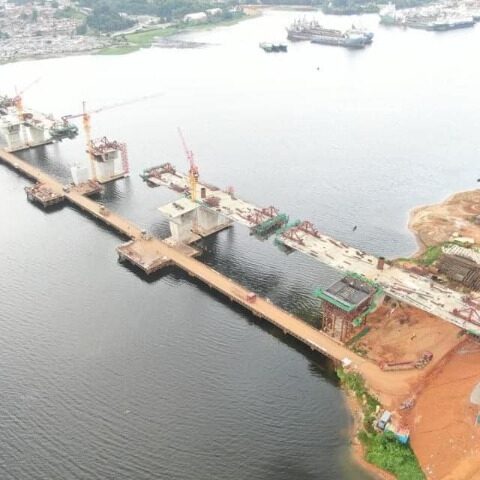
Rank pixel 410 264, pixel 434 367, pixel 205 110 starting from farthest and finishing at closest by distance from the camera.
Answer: pixel 205 110 → pixel 410 264 → pixel 434 367

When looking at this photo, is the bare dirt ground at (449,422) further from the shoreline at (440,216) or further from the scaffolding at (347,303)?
the shoreline at (440,216)

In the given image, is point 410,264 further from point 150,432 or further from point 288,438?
point 150,432

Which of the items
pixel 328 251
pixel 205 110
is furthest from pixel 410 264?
pixel 205 110

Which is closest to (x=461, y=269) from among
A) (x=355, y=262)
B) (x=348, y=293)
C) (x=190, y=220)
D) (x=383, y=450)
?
(x=355, y=262)

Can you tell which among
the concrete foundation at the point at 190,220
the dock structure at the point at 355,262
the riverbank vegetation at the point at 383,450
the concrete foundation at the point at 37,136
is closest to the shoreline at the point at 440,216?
the dock structure at the point at 355,262

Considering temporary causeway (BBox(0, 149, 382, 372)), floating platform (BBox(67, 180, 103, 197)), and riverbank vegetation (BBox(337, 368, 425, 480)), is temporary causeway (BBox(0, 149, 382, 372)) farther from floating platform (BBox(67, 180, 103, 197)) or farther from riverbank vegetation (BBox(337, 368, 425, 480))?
riverbank vegetation (BBox(337, 368, 425, 480))

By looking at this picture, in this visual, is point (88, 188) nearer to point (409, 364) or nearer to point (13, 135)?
point (13, 135)
